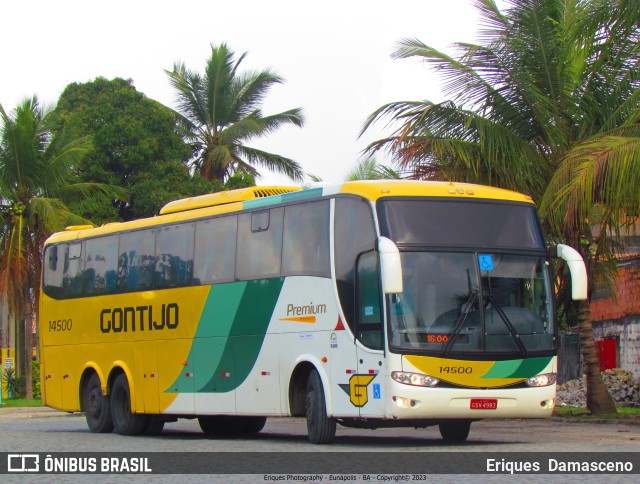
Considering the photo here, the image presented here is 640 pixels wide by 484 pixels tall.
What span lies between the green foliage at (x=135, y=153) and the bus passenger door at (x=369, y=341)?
30258 mm

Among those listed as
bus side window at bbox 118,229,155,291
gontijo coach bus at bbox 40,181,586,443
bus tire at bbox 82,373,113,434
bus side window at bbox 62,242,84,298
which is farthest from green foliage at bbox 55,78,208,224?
gontijo coach bus at bbox 40,181,586,443

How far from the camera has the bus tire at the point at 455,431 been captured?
635 inches

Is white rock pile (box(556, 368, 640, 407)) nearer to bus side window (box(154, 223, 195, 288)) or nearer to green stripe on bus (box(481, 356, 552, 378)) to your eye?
bus side window (box(154, 223, 195, 288))

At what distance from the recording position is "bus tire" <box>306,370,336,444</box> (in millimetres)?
15180

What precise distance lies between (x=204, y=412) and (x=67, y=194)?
22.7 meters

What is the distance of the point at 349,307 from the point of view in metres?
14.9

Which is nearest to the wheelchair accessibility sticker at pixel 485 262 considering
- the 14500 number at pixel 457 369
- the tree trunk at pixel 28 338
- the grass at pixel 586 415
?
the 14500 number at pixel 457 369

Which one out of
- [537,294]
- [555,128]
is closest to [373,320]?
[537,294]

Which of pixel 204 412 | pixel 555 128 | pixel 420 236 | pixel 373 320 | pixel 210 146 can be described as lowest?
pixel 204 412

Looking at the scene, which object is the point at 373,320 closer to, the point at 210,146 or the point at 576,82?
the point at 576,82

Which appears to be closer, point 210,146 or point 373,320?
point 373,320

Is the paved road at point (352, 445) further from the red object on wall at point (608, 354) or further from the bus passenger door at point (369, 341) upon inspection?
the red object on wall at point (608, 354)

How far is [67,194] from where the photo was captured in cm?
3934

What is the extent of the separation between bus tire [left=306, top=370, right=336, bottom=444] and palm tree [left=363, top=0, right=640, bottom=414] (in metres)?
7.50
